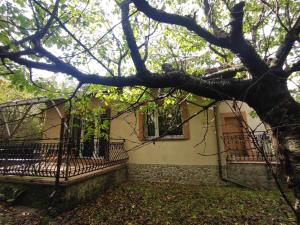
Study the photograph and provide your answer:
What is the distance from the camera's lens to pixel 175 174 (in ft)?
26.2

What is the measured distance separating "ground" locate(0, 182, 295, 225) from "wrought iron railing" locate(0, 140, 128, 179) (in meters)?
1.04

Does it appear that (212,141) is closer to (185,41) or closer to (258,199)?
(258,199)

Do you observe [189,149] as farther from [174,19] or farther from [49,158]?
[174,19]

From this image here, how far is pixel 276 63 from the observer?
2.57 m

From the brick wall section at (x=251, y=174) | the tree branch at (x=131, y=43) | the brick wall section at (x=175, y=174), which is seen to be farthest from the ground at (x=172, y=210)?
the tree branch at (x=131, y=43)

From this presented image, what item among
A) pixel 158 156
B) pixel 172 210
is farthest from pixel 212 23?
pixel 158 156

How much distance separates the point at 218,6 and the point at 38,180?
7403 millimetres

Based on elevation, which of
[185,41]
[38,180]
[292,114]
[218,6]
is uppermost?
[218,6]

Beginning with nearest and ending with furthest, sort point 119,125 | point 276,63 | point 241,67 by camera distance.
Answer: point 276,63
point 241,67
point 119,125

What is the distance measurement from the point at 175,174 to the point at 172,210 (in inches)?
114

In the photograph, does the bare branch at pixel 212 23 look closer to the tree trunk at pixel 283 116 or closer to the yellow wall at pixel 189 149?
the tree trunk at pixel 283 116

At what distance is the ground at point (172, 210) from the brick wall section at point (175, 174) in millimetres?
841

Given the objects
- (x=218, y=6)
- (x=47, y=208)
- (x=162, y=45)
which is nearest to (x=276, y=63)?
(x=218, y=6)

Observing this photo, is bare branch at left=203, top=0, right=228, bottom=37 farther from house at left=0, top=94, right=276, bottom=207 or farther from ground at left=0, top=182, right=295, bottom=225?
ground at left=0, top=182, right=295, bottom=225
